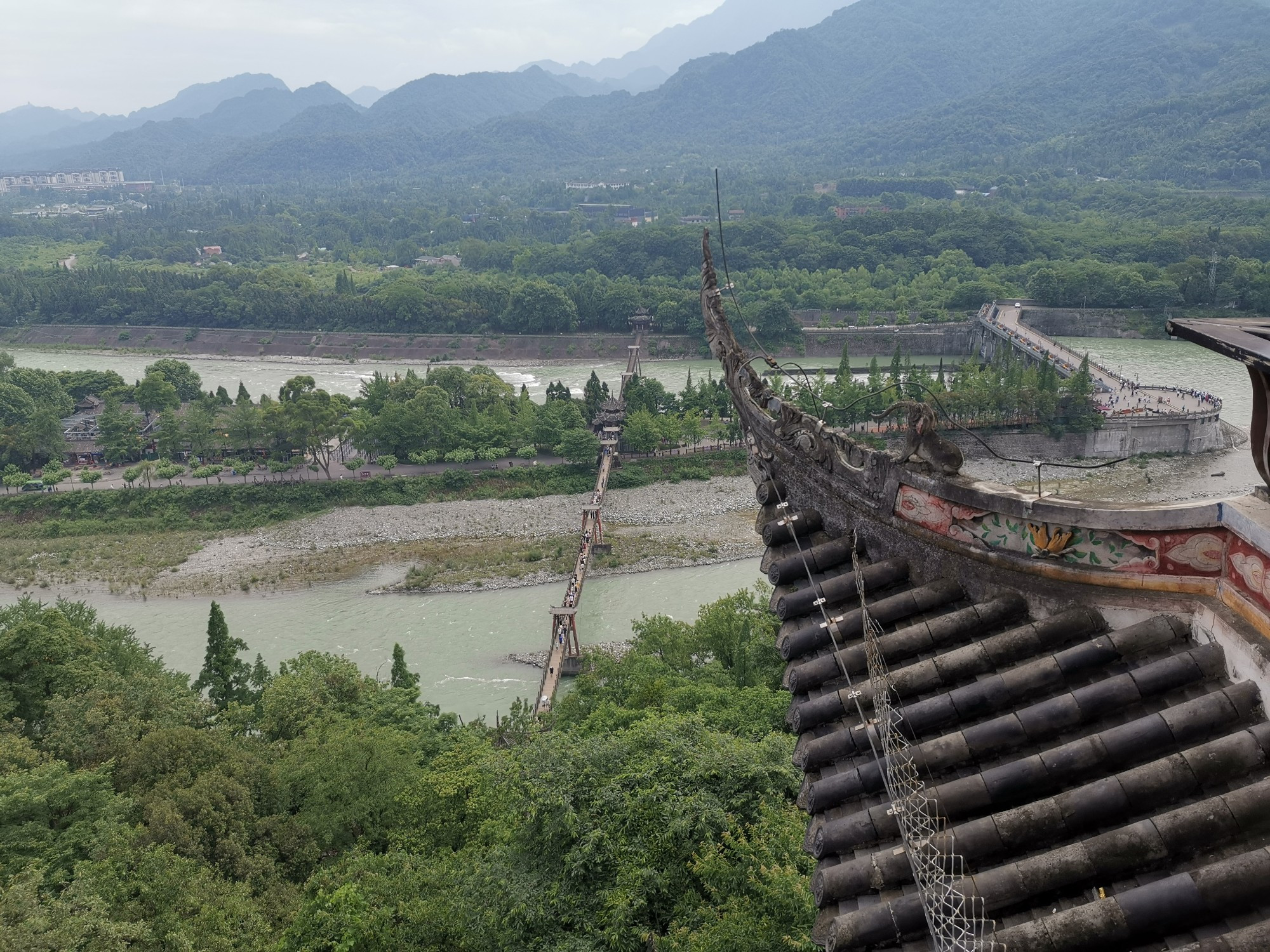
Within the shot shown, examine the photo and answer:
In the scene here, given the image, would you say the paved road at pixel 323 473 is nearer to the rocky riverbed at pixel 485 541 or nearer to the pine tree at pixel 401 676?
the rocky riverbed at pixel 485 541

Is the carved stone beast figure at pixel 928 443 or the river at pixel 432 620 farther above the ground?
the carved stone beast figure at pixel 928 443

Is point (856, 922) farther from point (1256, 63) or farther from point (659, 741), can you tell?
point (1256, 63)

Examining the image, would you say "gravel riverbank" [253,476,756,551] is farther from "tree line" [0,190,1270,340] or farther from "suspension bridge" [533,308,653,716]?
"tree line" [0,190,1270,340]

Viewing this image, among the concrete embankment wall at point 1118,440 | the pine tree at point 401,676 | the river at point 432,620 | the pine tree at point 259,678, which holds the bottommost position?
the river at point 432,620

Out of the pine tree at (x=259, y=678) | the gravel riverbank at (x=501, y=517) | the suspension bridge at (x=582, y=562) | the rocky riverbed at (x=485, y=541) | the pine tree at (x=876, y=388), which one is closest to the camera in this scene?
the pine tree at (x=259, y=678)

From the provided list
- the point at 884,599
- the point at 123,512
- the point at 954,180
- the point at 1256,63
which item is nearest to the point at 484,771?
the point at 884,599

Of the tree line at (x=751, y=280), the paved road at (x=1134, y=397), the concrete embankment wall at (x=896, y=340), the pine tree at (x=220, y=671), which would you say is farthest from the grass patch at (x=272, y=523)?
the tree line at (x=751, y=280)

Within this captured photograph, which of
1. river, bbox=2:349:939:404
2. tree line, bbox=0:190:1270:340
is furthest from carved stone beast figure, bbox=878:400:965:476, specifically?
tree line, bbox=0:190:1270:340
